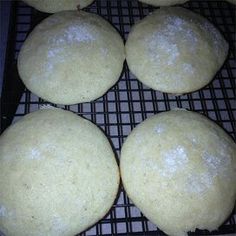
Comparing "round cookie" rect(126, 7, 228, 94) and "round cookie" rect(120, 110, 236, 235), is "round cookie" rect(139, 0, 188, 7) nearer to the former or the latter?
"round cookie" rect(126, 7, 228, 94)

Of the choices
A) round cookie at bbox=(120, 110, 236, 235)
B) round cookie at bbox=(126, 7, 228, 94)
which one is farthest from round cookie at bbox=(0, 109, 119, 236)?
round cookie at bbox=(126, 7, 228, 94)

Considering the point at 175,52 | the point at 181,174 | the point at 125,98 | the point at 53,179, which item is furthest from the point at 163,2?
the point at 53,179

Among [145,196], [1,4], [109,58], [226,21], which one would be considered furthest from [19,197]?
[226,21]

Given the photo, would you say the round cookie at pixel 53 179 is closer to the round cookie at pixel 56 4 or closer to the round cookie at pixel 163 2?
the round cookie at pixel 56 4

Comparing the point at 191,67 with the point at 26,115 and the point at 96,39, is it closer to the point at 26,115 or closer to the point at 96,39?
the point at 96,39

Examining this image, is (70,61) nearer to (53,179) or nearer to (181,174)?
(53,179)

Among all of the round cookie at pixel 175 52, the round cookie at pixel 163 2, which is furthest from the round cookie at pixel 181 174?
the round cookie at pixel 163 2
